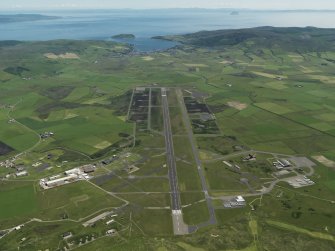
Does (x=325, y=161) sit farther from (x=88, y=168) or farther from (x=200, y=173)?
(x=88, y=168)

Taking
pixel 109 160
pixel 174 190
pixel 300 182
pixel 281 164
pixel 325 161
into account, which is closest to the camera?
pixel 174 190

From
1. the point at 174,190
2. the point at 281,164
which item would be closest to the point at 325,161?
the point at 281,164

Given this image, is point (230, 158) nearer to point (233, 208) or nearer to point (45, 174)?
point (233, 208)

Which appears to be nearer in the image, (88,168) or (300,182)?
(300,182)

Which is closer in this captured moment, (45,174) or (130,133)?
(45,174)

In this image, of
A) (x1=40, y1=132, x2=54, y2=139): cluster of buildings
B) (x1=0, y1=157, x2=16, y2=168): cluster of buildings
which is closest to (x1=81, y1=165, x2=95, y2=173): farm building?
(x1=0, y1=157, x2=16, y2=168): cluster of buildings

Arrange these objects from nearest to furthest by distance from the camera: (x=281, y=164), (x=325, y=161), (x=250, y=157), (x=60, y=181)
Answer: (x=60, y=181) < (x=281, y=164) < (x=325, y=161) < (x=250, y=157)

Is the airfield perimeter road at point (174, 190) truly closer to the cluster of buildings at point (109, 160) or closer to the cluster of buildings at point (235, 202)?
the cluster of buildings at point (235, 202)

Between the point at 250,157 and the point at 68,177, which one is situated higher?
the point at 250,157

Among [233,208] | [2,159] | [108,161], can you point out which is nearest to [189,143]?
[108,161]
